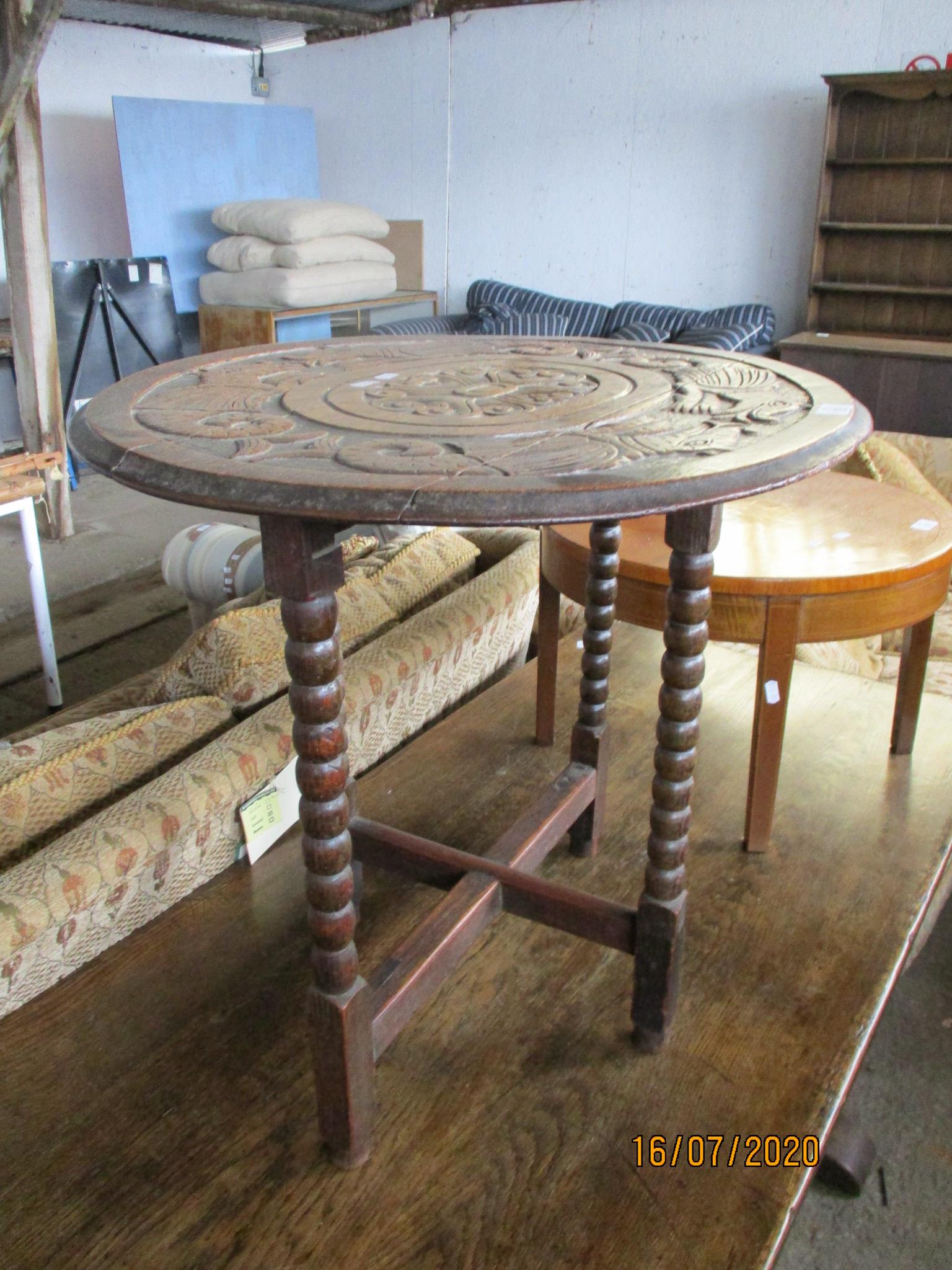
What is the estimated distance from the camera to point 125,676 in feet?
10.3

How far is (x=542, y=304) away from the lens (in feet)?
19.1

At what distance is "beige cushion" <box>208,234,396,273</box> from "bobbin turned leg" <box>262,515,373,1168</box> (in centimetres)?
507

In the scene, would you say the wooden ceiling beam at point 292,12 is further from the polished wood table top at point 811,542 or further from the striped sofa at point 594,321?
the polished wood table top at point 811,542

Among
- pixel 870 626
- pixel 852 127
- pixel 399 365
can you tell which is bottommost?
pixel 870 626

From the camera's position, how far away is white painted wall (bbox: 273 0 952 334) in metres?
4.95

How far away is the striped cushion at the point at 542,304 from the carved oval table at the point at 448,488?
4352 millimetres

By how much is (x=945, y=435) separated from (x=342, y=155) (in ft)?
15.2

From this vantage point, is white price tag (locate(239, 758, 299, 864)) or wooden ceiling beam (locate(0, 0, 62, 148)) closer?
white price tag (locate(239, 758, 299, 864))

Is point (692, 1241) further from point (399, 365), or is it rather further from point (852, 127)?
point (852, 127)

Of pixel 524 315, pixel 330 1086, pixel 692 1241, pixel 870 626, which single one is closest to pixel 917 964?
pixel 870 626

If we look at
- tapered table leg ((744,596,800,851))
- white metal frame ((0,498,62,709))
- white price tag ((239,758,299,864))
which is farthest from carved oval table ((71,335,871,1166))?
white metal frame ((0,498,62,709))

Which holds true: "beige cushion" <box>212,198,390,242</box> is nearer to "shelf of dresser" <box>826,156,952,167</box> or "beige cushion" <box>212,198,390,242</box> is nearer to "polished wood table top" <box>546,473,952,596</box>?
"shelf of dresser" <box>826,156,952,167</box>

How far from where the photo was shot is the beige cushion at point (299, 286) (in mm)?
5441

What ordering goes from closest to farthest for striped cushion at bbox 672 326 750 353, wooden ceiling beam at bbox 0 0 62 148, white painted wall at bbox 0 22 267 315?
wooden ceiling beam at bbox 0 0 62 148
striped cushion at bbox 672 326 750 353
white painted wall at bbox 0 22 267 315
